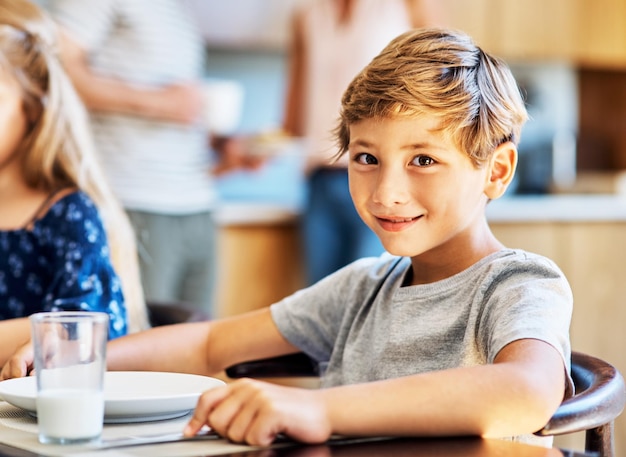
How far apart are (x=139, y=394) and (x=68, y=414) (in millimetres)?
189

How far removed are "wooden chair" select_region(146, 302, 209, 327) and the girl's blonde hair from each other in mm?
18

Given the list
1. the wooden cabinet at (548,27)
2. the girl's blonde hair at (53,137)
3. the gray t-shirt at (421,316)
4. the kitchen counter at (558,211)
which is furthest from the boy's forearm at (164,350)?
the wooden cabinet at (548,27)

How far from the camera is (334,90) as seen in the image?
2.84m

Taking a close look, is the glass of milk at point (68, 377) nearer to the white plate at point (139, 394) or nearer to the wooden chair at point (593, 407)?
the white plate at point (139, 394)

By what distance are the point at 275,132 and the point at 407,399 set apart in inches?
90.5

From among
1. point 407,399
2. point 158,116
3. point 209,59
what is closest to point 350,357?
point 407,399

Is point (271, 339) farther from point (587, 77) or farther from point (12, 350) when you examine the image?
point (587, 77)

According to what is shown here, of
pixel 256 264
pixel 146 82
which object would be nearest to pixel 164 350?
pixel 146 82

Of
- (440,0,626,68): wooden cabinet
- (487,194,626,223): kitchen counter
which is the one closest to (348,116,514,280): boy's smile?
A: (487,194,626,223): kitchen counter

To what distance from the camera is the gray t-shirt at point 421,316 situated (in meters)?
0.96

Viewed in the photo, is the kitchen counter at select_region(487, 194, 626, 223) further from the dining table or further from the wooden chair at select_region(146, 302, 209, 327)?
the dining table

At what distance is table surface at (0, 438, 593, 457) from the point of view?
758 millimetres

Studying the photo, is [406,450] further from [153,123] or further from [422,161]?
[153,123]

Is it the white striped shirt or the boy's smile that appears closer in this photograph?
the boy's smile
